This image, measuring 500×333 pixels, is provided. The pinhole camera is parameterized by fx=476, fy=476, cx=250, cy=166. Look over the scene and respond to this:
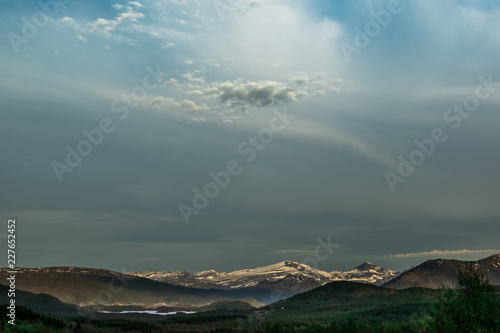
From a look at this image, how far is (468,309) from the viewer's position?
249 feet

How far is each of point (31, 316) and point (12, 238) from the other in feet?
305

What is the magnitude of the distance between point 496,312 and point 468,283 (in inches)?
229

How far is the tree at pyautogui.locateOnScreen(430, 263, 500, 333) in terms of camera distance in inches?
2931

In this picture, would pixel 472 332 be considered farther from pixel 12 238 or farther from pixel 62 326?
pixel 62 326

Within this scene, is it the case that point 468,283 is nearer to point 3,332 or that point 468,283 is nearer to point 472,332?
point 472,332

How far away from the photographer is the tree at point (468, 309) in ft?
244

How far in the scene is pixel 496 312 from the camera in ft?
250

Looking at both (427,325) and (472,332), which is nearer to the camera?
(472,332)

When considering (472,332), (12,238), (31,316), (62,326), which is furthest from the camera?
(62,326)

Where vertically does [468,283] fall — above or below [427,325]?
above

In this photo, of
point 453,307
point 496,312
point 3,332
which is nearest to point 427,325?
point 453,307

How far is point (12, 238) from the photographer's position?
8925 centimetres

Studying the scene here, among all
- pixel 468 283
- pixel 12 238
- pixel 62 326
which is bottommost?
pixel 62 326

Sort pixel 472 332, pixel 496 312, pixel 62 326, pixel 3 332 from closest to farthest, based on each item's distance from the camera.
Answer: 1. pixel 472 332
2. pixel 496 312
3. pixel 3 332
4. pixel 62 326
